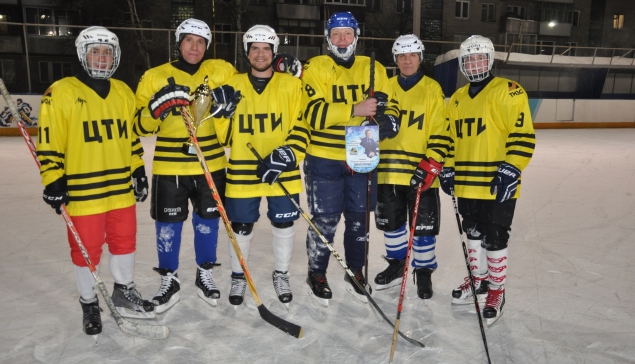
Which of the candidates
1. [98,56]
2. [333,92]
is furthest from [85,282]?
[333,92]

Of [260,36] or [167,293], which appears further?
[167,293]

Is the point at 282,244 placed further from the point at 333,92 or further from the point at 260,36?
the point at 260,36

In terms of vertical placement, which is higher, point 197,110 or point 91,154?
point 197,110

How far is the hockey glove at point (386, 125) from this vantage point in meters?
2.66

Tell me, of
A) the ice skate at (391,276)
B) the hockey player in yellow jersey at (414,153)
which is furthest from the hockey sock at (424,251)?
the ice skate at (391,276)

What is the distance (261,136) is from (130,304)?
3.63 feet

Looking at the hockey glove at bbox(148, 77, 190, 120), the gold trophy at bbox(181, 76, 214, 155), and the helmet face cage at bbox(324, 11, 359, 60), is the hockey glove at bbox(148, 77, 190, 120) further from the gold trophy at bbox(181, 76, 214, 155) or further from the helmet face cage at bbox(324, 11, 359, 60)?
the helmet face cage at bbox(324, 11, 359, 60)

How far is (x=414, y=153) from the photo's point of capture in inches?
116

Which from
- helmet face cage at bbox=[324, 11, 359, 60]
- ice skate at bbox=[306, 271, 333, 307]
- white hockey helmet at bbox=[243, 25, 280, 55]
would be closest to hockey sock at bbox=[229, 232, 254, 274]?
ice skate at bbox=[306, 271, 333, 307]

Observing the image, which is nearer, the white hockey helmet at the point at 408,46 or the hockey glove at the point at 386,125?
the hockey glove at the point at 386,125

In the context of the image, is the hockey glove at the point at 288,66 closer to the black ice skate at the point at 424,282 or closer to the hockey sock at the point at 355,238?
the hockey sock at the point at 355,238

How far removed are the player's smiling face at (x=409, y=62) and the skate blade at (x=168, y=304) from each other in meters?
1.80

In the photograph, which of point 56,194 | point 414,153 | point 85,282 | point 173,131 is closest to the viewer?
point 56,194


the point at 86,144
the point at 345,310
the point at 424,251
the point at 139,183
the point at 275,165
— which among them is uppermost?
the point at 86,144
